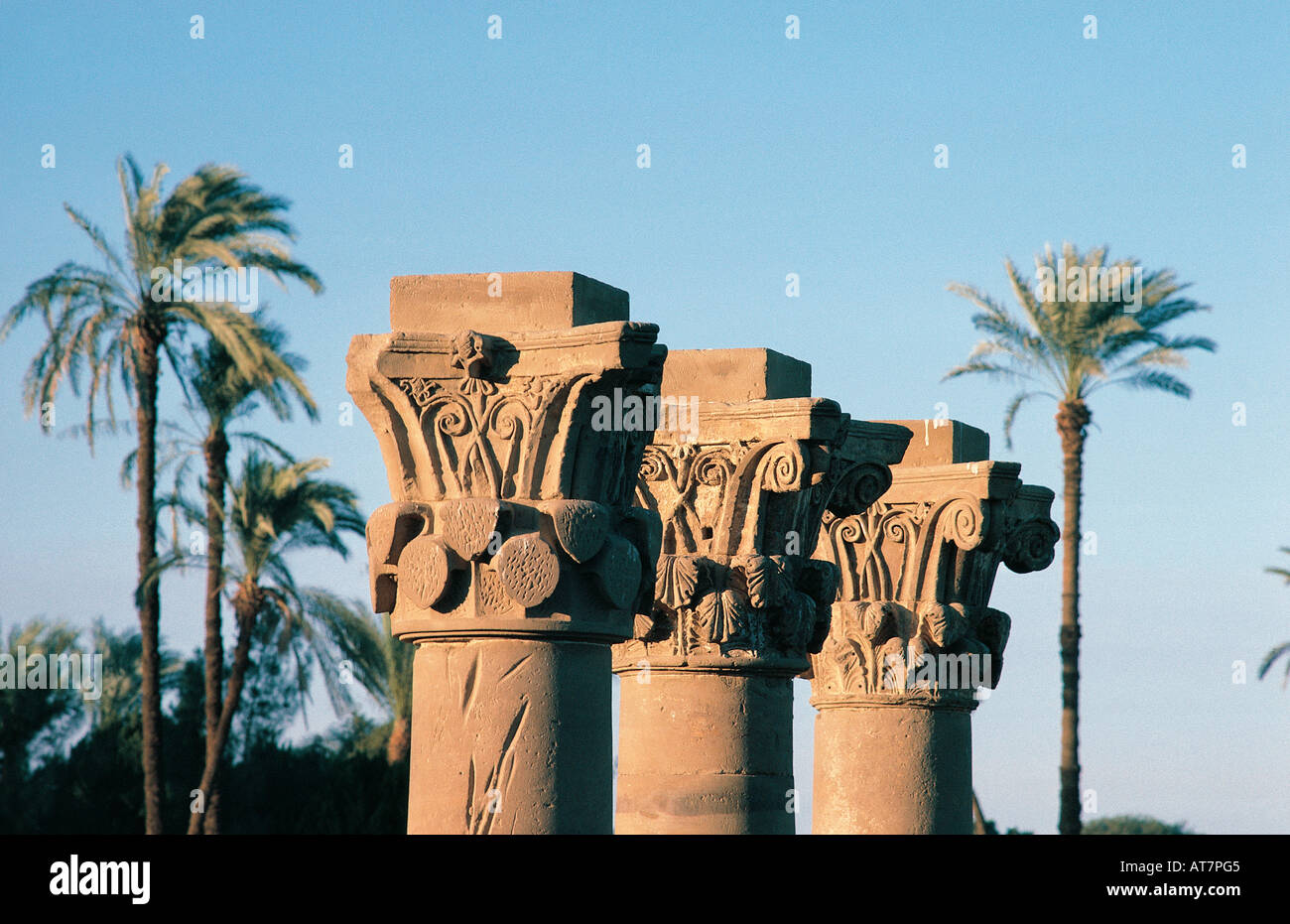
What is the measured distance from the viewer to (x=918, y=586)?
568 inches

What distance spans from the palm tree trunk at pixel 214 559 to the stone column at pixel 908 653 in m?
12.8

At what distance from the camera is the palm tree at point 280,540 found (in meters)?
27.7

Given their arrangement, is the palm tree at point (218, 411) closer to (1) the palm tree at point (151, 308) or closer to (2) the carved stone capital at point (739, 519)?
(1) the palm tree at point (151, 308)

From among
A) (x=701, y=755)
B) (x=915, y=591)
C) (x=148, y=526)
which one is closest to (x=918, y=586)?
(x=915, y=591)

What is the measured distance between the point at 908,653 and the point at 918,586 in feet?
1.71

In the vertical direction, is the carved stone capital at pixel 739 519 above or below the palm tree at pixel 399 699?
above

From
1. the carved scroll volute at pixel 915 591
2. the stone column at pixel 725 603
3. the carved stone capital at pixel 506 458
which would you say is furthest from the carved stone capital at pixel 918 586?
the carved stone capital at pixel 506 458

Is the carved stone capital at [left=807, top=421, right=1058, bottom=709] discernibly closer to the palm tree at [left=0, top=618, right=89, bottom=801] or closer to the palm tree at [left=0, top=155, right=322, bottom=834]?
the palm tree at [left=0, top=155, right=322, bottom=834]

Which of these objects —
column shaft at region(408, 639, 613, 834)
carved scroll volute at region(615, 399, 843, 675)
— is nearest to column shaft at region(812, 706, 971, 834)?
carved scroll volute at region(615, 399, 843, 675)

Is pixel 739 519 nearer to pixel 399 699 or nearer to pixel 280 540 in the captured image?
pixel 280 540

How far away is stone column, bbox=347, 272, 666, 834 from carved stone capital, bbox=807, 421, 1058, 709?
5.86m

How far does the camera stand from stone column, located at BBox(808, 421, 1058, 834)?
14344mm
